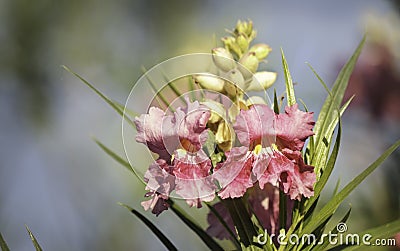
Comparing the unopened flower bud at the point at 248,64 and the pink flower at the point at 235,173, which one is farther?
the unopened flower bud at the point at 248,64

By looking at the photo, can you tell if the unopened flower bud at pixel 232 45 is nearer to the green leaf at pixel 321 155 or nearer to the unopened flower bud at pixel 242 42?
the unopened flower bud at pixel 242 42

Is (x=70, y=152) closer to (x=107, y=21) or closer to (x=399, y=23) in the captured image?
(x=107, y=21)

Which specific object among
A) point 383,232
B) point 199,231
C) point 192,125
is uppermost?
point 192,125

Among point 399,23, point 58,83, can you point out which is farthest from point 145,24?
point 399,23

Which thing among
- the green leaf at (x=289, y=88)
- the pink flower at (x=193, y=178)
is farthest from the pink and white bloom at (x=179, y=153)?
the green leaf at (x=289, y=88)

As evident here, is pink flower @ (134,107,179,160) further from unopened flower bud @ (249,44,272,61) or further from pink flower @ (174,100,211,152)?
unopened flower bud @ (249,44,272,61)

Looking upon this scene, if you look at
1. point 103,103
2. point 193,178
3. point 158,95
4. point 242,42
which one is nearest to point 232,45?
point 242,42

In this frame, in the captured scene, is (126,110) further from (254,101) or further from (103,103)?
(103,103)
